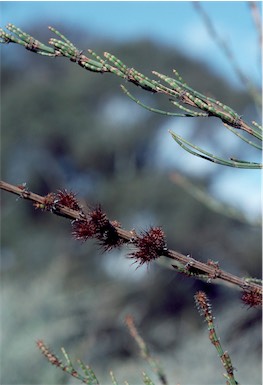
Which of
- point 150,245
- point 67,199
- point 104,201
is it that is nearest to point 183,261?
point 150,245

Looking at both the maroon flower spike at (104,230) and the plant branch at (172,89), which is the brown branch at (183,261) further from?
the plant branch at (172,89)

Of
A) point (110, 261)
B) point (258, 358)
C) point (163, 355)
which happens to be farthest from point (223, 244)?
point (258, 358)

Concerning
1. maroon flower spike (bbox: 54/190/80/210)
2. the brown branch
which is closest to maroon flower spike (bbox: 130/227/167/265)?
the brown branch

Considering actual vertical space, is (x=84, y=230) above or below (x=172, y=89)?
below

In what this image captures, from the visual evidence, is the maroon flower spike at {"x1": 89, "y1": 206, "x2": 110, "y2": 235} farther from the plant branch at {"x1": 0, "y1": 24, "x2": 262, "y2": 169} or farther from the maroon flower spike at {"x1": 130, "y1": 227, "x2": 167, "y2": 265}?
the plant branch at {"x1": 0, "y1": 24, "x2": 262, "y2": 169}

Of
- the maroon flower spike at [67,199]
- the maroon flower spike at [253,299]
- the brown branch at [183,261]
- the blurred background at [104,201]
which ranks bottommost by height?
the maroon flower spike at [253,299]

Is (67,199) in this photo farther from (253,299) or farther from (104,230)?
(253,299)

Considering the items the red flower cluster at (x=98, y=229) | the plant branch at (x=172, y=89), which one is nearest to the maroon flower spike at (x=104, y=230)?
the red flower cluster at (x=98, y=229)
